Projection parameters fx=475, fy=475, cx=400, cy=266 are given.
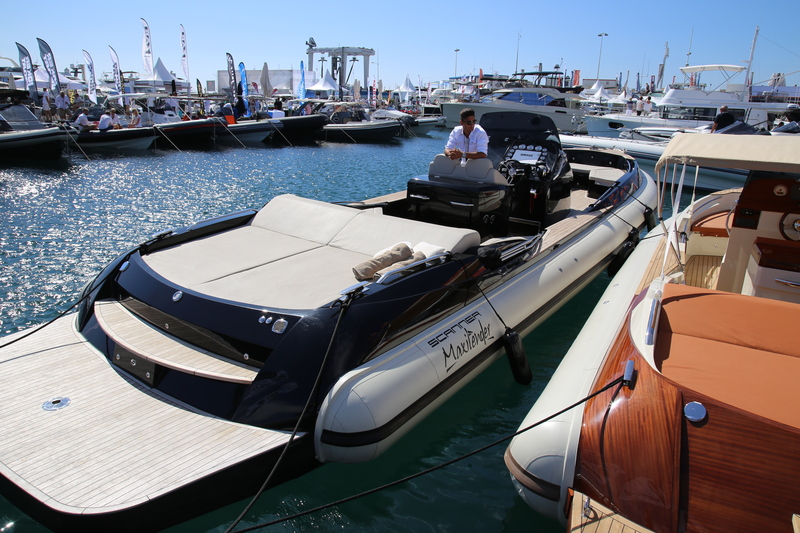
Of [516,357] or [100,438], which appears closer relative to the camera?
[100,438]

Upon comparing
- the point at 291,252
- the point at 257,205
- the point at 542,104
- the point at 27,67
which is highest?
the point at 27,67

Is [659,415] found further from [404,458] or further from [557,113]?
[557,113]

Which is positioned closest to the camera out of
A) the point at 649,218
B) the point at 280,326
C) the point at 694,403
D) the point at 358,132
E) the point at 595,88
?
the point at 694,403

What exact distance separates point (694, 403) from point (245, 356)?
2.54 m

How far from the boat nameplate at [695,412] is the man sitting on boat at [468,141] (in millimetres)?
3796

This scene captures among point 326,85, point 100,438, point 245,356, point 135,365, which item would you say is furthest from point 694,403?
point 326,85

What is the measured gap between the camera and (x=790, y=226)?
13.1 ft

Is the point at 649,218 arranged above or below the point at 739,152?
below

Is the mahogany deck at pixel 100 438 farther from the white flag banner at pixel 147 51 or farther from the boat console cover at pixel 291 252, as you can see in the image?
the white flag banner at pixel 147 51

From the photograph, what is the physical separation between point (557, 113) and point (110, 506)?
3159cm

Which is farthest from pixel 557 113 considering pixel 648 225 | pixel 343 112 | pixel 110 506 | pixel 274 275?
pixel 110 506

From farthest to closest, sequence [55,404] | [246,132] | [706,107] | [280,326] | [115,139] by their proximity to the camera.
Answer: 1. [246,132]
2. [706,107]
3. [115,139]
4. [280,326]
5. [55,404]

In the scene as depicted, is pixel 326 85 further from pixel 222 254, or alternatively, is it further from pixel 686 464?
pixel 686 464

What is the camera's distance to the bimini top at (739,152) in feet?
11.3
